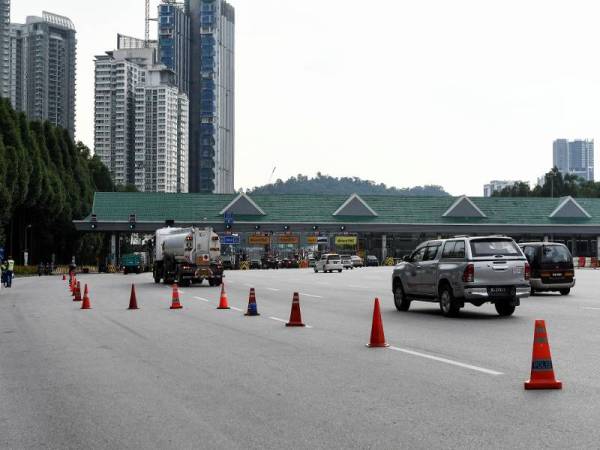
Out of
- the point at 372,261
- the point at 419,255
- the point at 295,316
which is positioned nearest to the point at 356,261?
the point at 372,261

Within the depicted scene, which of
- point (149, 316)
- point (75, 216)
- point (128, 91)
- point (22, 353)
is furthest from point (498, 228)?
point (128, 91)

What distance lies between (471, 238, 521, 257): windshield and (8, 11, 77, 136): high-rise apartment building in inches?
6851

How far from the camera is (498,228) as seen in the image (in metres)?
97.4

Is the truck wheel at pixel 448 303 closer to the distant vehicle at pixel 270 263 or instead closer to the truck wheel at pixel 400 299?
the truck wheel at pixel 400 299

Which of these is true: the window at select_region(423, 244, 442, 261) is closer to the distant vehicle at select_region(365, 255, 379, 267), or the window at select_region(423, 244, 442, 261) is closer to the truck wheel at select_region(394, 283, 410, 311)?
the truck wheel at select_region(394, 283, 410, 311)

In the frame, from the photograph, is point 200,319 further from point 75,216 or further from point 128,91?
Answer: point 128,91

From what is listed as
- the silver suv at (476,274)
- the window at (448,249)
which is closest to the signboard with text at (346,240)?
the silver suv at (476,274)

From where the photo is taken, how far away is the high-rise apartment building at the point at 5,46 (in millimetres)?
180750

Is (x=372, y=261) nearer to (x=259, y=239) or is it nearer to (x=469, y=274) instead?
(x=259, y=239)

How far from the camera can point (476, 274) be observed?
19.5 m

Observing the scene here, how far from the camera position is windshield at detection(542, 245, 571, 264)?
29.7 metres

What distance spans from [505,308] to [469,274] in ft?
6.12

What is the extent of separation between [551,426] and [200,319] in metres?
14.3

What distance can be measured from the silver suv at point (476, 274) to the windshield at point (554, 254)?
9.73 meters
